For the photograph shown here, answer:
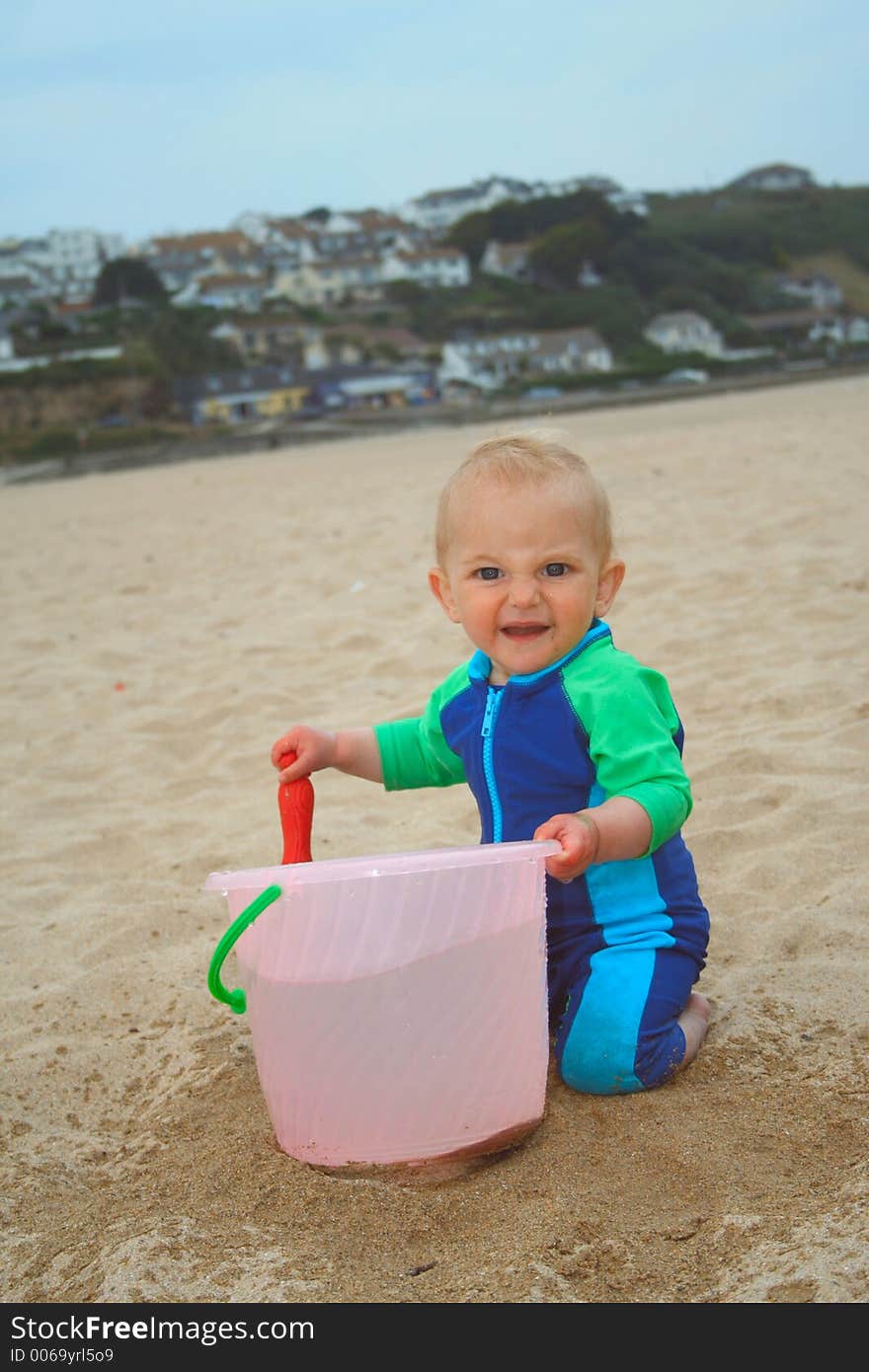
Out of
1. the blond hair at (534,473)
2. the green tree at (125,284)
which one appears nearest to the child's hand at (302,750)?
the blond hair at (534,473)

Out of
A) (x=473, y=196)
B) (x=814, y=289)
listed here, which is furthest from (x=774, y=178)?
(x=814, y=289)

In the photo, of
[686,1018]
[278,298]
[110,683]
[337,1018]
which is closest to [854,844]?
[686,1018]

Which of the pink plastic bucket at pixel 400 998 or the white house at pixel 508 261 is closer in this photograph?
the pink plastic bucket at pixel 400 998

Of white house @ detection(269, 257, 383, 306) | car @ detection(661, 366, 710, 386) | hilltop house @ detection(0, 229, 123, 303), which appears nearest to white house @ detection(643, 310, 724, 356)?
car @ detection(661, 366, 710, 386)

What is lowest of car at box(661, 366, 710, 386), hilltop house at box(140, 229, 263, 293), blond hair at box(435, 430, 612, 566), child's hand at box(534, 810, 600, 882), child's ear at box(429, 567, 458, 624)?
child's hand at box(534, 810, 600, 882)

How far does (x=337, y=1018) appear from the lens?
64.9 inches

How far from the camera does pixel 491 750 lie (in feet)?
6.54

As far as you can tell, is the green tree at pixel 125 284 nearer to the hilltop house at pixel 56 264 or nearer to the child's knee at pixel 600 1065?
the hilltop house at pixel 56 264

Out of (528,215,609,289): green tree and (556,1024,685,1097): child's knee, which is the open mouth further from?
(528,215,609,289): green tree

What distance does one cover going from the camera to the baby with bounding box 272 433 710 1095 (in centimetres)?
188

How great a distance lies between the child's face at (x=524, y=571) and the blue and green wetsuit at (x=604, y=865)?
49mm

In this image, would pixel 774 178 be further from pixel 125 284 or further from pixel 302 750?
pixel 302 750

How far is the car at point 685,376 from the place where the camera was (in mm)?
40656
